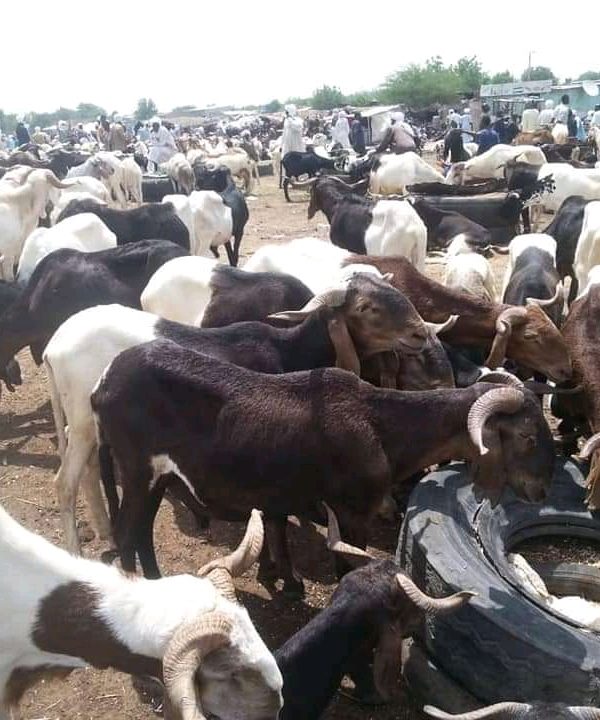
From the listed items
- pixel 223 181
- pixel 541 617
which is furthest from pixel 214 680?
pixel 223 181

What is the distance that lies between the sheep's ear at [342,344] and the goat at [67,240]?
406 cm

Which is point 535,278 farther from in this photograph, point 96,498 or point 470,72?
point 470,72

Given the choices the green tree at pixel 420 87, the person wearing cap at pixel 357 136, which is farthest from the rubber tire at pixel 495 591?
the green tree at pixel 420 87

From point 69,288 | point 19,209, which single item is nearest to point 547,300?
point 69,288

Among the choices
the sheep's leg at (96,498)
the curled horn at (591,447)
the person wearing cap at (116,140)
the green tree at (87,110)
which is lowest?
the sheep's leg at (96,498)

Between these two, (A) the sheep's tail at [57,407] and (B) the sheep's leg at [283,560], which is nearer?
(B) the sheep's leg at [283,560]

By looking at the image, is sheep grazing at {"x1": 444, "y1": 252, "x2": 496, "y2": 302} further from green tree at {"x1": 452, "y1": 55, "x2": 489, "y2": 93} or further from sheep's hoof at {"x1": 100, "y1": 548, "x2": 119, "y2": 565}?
green tree at {"x1": 452, "y1": 55, "x2": 489, "y2": 93}

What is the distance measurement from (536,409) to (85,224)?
19.7 ft

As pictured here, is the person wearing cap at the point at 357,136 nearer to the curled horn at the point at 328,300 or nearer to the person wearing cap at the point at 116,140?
the person wearing cap at the point at 116,140

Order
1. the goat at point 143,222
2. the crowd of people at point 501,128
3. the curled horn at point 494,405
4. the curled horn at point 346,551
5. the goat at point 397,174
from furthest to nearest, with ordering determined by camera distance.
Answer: the crowd of people at point 501,128 → the goat at point 397,174 → the goat at point 143,222 → the curled horn at point 494,405 → the curled horn at point 346,551

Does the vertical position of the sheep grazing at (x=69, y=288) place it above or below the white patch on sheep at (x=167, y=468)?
above

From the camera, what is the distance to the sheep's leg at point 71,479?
4.89 m

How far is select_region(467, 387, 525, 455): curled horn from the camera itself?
3.98m

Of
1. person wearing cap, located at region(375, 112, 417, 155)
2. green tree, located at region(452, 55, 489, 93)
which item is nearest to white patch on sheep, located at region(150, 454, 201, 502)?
person wearing cap, located at region(375, 112, 417, 155)
